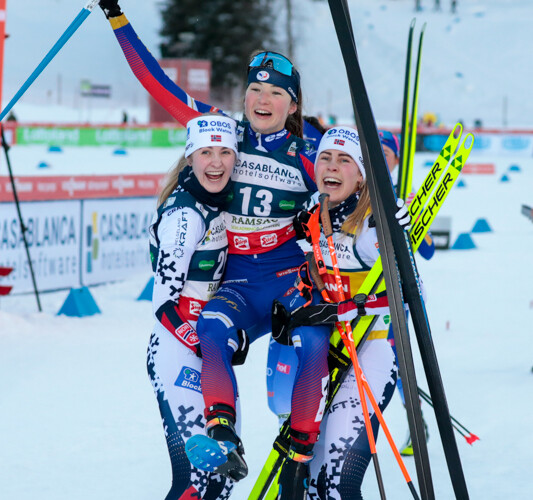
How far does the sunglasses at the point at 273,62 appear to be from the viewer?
3.36 metres

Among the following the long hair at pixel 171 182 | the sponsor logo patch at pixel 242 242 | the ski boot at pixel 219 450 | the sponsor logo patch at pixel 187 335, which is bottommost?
the ski boot at pixel 219 450

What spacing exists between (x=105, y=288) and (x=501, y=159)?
68.1ft

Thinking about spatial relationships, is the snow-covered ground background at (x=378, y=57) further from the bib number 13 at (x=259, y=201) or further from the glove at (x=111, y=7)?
the bib number 13 at (x=259, y=201)

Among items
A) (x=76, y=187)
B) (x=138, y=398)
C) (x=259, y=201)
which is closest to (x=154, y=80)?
(x=259, y=201)

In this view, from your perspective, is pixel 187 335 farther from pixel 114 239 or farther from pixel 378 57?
pixel 378 57

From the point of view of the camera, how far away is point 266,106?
3326 mm

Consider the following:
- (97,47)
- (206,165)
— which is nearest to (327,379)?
Result: (206,165)

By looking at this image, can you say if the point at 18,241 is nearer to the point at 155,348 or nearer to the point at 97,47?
the point at 155,348

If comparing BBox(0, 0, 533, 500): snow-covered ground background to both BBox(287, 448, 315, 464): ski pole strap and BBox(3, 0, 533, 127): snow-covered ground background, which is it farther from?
BBox(3, 0, 533, 127): snow-covered ground background

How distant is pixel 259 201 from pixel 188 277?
16.2 inches

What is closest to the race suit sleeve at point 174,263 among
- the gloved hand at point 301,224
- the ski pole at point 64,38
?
the gloved hand at point 301,224

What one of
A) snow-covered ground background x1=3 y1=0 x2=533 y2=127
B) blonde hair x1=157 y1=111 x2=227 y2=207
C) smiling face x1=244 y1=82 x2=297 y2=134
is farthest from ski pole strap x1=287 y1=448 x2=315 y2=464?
snow-covered ground background x1=3 y1=0 x2=533 y2=127

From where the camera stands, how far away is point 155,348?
10.2 ft

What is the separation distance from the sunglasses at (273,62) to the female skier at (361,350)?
0.40 meters
